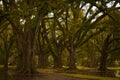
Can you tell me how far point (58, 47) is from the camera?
183 ft

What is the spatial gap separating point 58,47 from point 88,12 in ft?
42.6

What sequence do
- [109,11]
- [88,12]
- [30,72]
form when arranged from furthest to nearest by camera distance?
[88,12] < [30,72] < [109,11]

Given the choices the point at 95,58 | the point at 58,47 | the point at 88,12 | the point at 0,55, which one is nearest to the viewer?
the point at 88,12

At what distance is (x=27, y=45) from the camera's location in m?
33.8

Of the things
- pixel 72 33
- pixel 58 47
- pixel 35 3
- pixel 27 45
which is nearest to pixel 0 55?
pixel 58 47

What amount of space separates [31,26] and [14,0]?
3.66m

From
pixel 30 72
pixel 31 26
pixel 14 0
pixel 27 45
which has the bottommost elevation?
pixel 30 72

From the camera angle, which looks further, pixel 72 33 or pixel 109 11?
pixel 72 33

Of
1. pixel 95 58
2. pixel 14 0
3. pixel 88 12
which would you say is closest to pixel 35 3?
pixel 14 0

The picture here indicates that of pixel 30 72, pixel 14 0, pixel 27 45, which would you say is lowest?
pixel 30 72

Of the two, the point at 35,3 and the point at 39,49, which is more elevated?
the point at 35,3

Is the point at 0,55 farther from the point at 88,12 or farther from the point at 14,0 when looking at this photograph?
the point at 14,0

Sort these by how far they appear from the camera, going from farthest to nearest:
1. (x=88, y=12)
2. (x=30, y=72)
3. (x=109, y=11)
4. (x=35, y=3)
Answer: (x=88, y=12)
(x=30, y=72)
(x=35, y=3)
(x=109, y=11)

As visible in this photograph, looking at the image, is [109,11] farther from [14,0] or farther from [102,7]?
[14,0]
